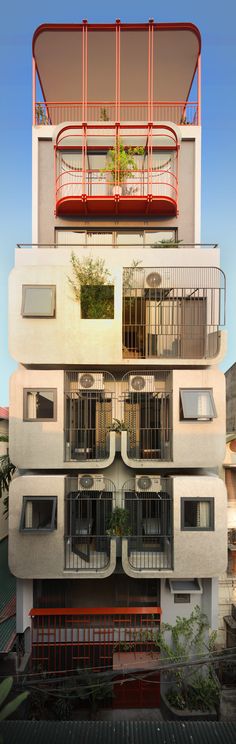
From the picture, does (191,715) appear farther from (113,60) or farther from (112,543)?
(113,60)

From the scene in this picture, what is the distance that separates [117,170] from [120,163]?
12.4 inches

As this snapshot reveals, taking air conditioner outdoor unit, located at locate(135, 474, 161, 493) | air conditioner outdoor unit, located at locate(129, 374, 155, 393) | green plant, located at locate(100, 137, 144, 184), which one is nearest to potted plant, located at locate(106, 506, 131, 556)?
air conditioner outdoor unit, located at locate(135, 474, 161, 493)

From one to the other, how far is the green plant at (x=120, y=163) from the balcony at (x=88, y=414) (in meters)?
7.75

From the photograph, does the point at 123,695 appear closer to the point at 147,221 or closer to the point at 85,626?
the point at 85,626

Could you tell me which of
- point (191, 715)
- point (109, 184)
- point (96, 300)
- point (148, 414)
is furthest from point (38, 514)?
point (109, 184)

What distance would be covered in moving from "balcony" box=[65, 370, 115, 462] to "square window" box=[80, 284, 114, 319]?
6.49 feet

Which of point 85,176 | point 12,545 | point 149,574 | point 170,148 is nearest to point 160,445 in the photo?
point 149,574

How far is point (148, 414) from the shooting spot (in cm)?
1370

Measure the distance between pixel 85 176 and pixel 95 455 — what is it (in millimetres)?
10606

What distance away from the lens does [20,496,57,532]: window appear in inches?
479

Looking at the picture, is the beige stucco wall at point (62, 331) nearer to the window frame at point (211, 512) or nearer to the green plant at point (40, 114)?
the window frame at point (211, 512)

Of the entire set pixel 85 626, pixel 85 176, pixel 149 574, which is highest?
pixel 85 176

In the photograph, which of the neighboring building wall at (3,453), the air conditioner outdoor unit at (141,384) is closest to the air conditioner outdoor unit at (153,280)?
the air conditioner outdoor unit at (141,384)

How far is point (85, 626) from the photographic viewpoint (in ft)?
43.3
